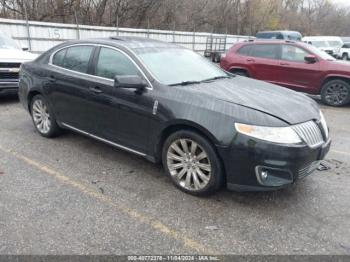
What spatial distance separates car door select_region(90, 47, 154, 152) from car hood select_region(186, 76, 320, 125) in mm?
638

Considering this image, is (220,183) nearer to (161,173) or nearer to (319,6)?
(161,173)

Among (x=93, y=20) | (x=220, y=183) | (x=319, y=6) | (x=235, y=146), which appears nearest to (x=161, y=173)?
(x=220, y=183)

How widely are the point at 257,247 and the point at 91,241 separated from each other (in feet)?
4.52

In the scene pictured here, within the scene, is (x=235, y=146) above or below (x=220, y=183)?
above

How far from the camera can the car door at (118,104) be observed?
12.0 feet

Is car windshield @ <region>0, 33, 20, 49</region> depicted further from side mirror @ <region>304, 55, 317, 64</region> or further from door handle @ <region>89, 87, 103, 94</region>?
side mirror @ <region>304, 55, 317, 64</region>

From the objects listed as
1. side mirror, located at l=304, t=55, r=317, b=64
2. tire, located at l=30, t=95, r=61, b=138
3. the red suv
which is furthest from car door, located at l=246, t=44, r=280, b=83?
tire, located at l=30, t=95, r=61, b=138

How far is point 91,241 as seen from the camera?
2.68 m

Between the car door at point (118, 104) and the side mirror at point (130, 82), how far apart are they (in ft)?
0.34

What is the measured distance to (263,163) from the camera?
9.75ft

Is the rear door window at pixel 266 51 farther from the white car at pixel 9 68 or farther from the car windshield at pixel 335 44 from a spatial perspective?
the car windshield at pixel 335 44

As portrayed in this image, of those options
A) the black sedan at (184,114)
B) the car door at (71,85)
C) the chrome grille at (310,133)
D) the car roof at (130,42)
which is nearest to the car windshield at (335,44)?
the black sedan at (184,114)

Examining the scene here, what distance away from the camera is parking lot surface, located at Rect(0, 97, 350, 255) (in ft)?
8.75

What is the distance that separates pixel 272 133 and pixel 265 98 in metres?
0.66
